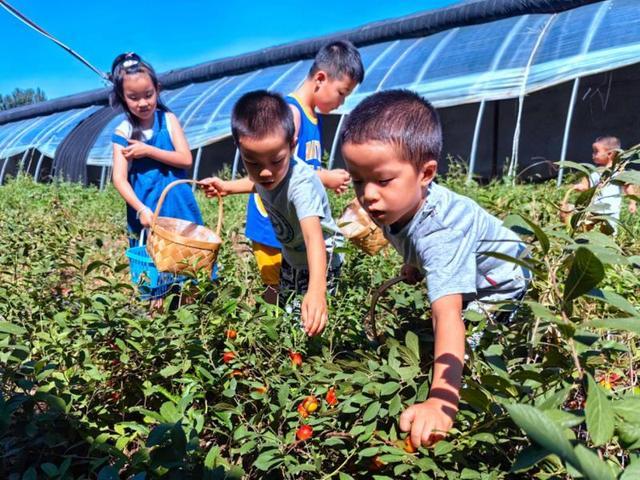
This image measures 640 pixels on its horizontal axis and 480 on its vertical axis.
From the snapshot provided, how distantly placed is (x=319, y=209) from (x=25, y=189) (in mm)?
6993

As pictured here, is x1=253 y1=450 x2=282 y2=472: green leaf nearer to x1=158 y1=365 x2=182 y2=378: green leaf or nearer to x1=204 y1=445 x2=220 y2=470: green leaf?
x1=204 y1=445 x2=220 y2=470: green leaf

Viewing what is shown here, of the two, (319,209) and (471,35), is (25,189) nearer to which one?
(471,35)

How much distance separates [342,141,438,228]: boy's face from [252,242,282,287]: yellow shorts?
1425mm

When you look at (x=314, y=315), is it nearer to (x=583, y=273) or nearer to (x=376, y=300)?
(x=376, y=300)

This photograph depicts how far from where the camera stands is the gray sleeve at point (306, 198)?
2277mm

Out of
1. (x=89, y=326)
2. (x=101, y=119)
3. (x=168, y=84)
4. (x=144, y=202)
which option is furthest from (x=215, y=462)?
(x=168, y=84)

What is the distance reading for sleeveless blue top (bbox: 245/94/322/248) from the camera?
2908mm

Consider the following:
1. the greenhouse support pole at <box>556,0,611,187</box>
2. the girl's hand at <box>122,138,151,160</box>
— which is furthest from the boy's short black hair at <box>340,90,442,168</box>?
the greenhouse support pole at <box>556,0,611,187</box>

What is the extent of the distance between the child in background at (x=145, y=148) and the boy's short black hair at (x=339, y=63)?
30.2 inches

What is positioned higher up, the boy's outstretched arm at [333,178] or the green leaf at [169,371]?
the boy's outstretched arm at [333,178]

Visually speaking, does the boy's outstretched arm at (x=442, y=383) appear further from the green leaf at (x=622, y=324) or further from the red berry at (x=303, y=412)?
the green leaf at (x=622, y=324)

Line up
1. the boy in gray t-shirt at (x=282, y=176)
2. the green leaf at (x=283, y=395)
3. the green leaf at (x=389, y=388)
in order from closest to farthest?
the green leaf at (x=389, y=388) → the green leaf at (x=283, y=395) → the boy in gray t-shirt at (x=282, y=176)

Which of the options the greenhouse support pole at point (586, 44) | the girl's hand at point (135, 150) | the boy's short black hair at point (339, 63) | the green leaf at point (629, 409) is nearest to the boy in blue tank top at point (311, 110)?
the boy's short black hair at point (339, 63)

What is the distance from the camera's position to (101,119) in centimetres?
1434
